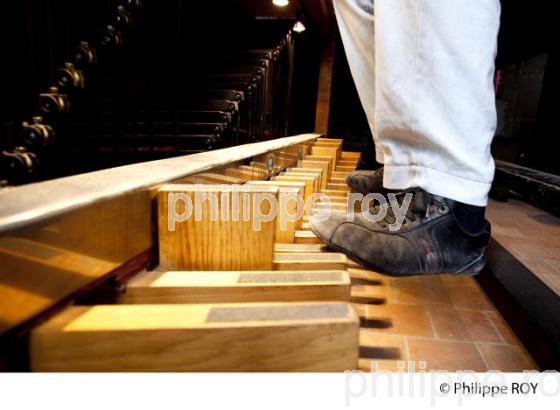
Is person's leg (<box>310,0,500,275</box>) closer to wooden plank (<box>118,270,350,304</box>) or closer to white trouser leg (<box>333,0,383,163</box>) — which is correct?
white trouser leg (<box>333,0,383,163</box>)

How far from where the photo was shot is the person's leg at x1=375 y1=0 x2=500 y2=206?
709 millimetres

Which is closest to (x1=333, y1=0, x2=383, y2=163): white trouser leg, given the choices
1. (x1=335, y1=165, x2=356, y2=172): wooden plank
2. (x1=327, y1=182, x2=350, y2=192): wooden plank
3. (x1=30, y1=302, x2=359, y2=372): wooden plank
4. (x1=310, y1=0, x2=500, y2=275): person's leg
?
(x1=310, y1=0, x2=500, y2=275): person's leg

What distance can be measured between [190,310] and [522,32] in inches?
104

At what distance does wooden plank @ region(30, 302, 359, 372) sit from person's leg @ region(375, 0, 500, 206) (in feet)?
1.46

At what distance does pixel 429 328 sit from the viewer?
93 cm

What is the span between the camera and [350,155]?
3.77 metres

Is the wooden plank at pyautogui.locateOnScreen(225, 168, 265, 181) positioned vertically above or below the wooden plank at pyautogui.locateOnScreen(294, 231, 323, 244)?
above

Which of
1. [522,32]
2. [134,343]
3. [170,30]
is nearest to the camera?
[134,343]

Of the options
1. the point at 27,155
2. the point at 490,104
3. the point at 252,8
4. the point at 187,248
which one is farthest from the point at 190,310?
the point at 252,8

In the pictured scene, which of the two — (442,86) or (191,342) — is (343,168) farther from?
(191,342)

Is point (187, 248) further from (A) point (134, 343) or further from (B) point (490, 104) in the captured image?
(B) point (490, 104)

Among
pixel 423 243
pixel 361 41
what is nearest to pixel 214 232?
pixel 423 243

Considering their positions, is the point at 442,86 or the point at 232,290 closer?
the point at 232,290

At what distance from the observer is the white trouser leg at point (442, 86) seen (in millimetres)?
709
